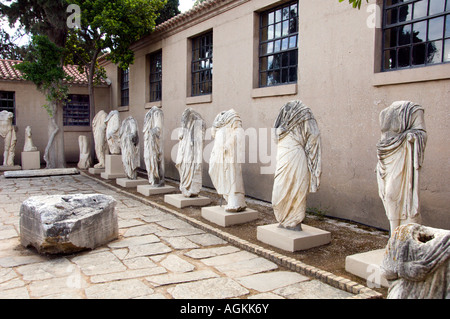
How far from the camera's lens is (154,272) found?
174 inches

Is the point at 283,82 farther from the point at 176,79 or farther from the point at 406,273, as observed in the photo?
the point at 406,273

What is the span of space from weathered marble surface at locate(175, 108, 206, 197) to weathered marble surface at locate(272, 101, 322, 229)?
9.43 ft

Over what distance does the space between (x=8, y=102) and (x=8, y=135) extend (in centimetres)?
204

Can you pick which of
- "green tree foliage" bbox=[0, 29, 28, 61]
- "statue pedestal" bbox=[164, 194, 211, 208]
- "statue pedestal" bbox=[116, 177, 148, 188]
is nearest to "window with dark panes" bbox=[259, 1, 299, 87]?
"statue pedestal" bbox=[164, 194, 211, 208]

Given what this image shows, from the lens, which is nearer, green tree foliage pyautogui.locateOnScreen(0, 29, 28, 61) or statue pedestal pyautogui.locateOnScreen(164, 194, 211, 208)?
statue pedestal pyautogui.locateOnScreen(164, 194, 211, 208)

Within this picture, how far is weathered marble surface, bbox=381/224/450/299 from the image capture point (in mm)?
2059

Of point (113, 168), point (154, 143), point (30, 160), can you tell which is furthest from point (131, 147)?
point (30, 160)

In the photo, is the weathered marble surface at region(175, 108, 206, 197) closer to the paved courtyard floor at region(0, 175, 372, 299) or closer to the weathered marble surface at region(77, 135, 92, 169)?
the paved courtyard floor at region(0, 175, 372, 299)

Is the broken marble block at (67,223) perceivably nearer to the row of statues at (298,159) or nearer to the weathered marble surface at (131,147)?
the row of statues at (298,159)

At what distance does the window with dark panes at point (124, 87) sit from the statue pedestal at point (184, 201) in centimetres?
965

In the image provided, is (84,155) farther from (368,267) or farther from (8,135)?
(368,267)

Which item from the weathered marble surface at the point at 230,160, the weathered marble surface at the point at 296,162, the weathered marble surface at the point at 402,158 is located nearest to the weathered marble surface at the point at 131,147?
the weathered marble surface at the point at 230,160

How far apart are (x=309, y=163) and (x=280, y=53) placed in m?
4.43

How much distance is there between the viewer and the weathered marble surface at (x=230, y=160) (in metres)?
6.50
